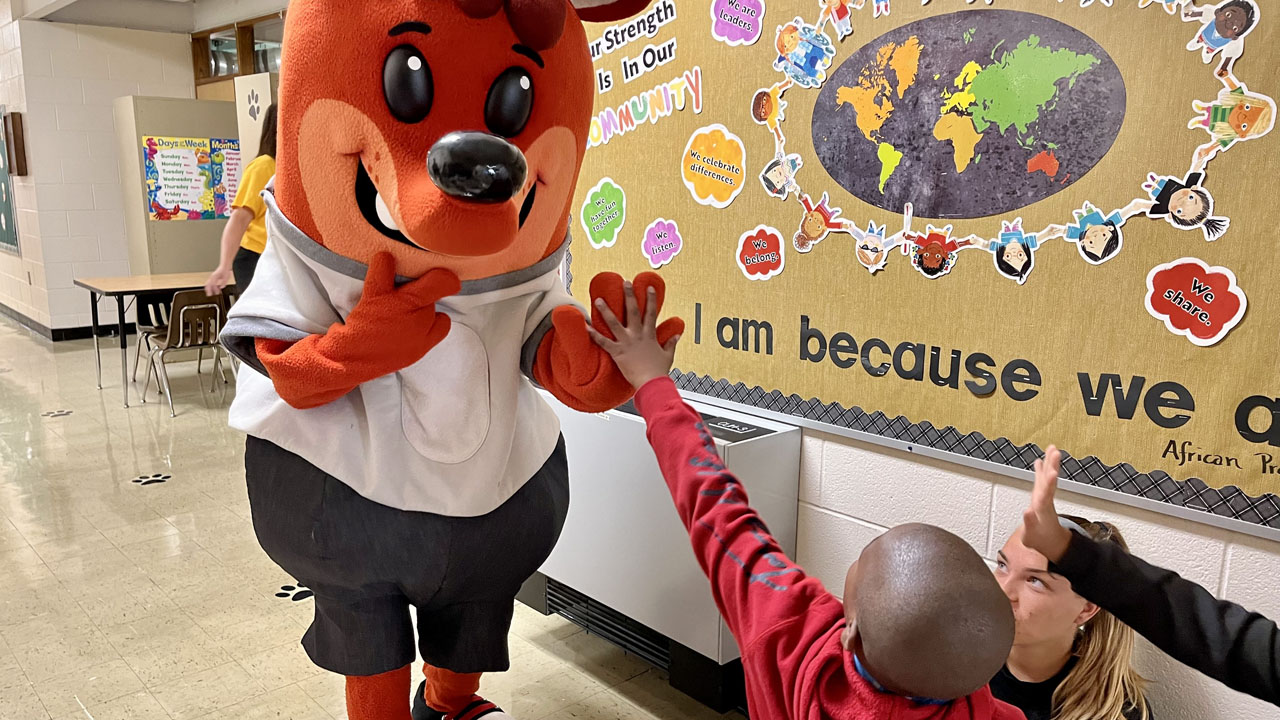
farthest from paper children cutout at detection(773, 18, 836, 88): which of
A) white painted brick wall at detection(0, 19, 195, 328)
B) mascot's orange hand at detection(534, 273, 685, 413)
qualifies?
white painted brick wall at detection(0, 19, 195, 328)

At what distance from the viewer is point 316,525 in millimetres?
1383

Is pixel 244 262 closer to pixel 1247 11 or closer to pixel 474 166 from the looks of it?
pixel 474 166

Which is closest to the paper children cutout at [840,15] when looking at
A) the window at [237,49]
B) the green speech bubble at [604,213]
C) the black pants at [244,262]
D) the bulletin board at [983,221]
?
the bulletin board at [983,221]

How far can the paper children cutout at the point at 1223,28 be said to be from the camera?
1472 millimetres

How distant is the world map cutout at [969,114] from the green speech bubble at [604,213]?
0.69 m

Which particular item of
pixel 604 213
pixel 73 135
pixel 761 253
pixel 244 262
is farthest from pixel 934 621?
pixel 73 135

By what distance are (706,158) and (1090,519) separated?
123cm

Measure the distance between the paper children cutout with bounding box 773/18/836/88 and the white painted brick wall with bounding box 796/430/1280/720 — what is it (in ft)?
2.82


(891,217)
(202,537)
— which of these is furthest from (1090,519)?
(202,537)

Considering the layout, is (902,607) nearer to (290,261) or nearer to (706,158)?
(290,261)

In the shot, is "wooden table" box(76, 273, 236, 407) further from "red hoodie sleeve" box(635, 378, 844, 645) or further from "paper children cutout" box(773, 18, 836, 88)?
"red hoodie sleeve" box(635, 378, 844, 645)

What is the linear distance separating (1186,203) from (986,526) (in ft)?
2.46

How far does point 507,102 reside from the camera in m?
1.18

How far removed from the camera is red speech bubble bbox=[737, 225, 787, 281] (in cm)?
221
